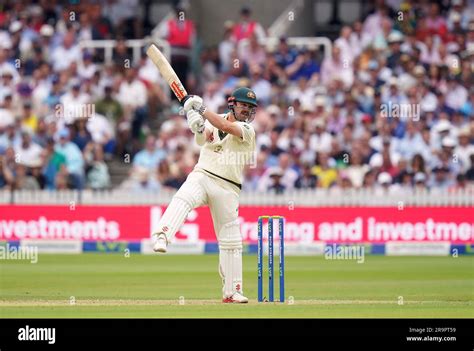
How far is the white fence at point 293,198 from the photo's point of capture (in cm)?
2097

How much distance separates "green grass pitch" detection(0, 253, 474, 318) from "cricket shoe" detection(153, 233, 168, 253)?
564 mm

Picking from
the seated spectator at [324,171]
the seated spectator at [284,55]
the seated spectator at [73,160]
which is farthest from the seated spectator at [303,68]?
the seated spectator at [73,160]

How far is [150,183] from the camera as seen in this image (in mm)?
22188

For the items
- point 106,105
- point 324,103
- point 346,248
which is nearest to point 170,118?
point 106,105

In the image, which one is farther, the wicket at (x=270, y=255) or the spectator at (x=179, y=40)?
the spectator at (x=179, y=40)

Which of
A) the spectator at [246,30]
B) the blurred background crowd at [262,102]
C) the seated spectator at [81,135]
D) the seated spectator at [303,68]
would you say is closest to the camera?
the blurred background crowd at [262,102]

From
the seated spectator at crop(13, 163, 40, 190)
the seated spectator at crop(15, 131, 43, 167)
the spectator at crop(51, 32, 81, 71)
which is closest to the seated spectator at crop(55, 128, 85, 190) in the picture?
the seated spectator at crop(15, 131, 43, 167)

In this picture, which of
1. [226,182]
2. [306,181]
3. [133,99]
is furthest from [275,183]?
[226,182]

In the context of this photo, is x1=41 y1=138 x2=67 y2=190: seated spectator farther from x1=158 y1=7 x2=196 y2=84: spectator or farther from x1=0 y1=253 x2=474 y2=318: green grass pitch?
x1=158 y1=7 x2=196 y2=84: spectator

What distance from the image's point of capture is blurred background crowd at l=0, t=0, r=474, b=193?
71.5 ft

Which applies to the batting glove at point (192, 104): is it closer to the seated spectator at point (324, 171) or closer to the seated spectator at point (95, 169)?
the seated spectator at point (324, 171)

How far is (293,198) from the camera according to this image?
21.3 meters

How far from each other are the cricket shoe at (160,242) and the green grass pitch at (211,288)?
1.85ft

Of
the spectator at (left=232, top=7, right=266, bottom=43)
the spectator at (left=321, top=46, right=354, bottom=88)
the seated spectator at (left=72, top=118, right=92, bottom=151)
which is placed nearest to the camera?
the seated spectator at (left=72, top=118, right=92, bottom=151)
